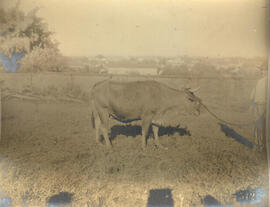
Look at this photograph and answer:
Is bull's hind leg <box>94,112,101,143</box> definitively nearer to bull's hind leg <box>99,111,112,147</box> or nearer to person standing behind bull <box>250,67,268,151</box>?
bull's hind leg <box>99,111,112,147</box>

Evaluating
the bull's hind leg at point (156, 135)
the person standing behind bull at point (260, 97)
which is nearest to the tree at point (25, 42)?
the bull's hind leg at point (156, 135)

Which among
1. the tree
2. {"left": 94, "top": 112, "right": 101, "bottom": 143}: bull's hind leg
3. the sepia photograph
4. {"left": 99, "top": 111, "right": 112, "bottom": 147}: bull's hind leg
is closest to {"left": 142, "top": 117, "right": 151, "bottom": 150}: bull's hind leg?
the sepia photograph

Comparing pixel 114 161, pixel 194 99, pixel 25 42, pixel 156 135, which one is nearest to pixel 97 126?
pixel 114 161

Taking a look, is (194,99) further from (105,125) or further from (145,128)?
(105,125)

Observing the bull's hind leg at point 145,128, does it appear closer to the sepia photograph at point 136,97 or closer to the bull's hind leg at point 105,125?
the sepia photograph at point 136,97

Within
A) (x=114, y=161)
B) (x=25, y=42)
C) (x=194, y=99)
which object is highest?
(x=25, y=42)

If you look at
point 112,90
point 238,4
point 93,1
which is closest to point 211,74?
point 238,4
